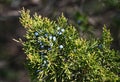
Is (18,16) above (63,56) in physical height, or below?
above

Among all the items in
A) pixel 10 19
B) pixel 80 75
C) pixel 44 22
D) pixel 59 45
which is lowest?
pixel 80 75

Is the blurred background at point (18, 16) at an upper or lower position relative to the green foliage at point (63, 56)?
upper

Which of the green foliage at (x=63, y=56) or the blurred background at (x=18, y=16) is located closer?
the green foliage at (x=63, y=56)

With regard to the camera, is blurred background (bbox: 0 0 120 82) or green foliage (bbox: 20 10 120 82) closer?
green foliage (bbox: 20 10 120 82)

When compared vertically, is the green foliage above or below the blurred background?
below

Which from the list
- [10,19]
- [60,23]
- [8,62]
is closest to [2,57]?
[8,62]

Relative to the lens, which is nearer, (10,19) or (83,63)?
(83,63)

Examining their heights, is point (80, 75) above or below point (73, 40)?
below

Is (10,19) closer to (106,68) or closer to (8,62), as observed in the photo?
(8,62)
